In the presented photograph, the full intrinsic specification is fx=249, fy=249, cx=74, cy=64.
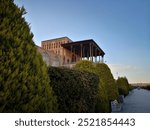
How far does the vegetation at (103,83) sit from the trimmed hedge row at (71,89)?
242 centimetres

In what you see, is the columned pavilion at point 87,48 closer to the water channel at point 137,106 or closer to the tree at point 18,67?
the water channel at point 137,106

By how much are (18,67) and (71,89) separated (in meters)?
2.53

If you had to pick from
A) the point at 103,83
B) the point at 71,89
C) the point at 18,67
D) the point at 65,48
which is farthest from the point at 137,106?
the point at 18,67

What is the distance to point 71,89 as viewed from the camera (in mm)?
4965

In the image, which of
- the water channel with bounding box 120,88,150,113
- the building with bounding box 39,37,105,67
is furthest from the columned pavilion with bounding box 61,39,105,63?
the water channel with bounding box 120,88,150,113

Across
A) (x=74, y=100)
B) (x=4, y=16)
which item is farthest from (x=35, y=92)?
(x=74, y=100)

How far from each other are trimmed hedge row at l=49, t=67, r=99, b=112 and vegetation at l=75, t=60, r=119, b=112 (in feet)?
7.93

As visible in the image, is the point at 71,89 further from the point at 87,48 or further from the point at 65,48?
the point at 87,48

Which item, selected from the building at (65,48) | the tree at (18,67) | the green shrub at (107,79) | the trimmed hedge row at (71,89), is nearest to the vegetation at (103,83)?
the green shrub at (107,79)

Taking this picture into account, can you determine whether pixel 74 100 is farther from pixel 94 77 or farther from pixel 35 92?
pixel 35 92

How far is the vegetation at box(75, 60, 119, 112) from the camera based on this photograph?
877cm

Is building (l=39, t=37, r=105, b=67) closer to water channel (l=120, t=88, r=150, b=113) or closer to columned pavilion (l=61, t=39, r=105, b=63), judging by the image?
columned pavilion (l=61, t=39, r=105, b=63)

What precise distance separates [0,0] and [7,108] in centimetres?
113

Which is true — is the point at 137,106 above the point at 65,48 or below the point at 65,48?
below
